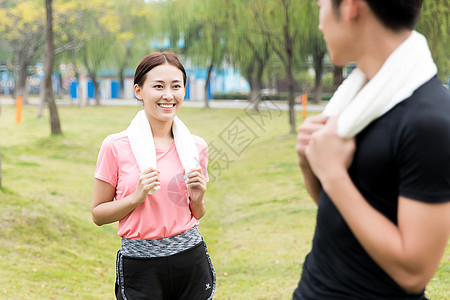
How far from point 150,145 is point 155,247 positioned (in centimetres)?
46

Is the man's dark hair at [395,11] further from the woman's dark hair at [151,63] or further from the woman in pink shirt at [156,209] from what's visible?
the woman's dark hair at [151,63]

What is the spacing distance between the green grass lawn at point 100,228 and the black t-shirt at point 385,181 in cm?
306

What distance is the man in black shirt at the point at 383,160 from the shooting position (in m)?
1.25

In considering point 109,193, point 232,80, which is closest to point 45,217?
point 109,193

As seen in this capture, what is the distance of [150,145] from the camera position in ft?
8.55

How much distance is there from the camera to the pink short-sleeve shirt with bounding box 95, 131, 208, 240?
2.56 m

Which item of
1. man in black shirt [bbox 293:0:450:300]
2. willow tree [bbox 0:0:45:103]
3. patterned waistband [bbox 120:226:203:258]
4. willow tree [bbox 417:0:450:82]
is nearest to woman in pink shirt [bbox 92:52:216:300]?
patterned waistband [bbox 120:226:203:258]

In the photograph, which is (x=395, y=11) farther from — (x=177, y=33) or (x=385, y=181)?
(x=177, y=33)

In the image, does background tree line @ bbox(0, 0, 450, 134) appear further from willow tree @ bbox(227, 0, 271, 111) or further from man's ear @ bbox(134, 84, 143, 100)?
man's ear @ bbox(134, 84, 143, 100)

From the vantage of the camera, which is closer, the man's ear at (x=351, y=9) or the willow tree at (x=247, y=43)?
the man's ear at (x=351, y=9)

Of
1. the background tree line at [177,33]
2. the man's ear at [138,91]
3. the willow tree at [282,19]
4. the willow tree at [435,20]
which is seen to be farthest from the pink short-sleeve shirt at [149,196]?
the willow tree at [282,19]

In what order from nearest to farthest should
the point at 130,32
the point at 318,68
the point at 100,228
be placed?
the point at 100,228, the point at 318,68, the point at 130,32

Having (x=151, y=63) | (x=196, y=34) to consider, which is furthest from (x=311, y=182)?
(x=196, y=34)

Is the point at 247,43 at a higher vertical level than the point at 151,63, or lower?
lower
